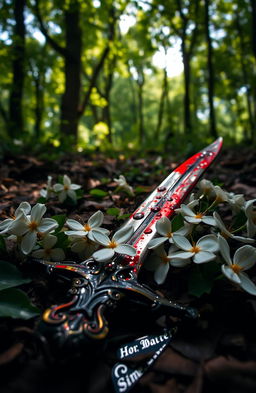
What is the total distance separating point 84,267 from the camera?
3.43 feet

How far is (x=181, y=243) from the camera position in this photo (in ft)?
3.62

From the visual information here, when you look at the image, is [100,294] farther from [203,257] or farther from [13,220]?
[13,220]

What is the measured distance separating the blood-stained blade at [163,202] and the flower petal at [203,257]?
0.72 feet

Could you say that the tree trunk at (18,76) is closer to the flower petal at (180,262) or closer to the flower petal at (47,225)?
the flower petal at (47,225)

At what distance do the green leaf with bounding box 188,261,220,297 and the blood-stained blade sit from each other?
215 mm

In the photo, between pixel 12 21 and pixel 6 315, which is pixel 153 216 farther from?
pixel 12 21

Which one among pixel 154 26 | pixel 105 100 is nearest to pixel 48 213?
pixel 154 26

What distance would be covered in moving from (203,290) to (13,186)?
6.99 feet

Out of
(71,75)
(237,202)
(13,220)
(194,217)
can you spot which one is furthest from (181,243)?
(71,75)

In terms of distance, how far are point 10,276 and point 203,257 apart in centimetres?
77

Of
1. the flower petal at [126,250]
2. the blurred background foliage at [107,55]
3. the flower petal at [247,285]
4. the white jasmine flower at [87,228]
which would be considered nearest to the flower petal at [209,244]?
the flower petal at [247,285]

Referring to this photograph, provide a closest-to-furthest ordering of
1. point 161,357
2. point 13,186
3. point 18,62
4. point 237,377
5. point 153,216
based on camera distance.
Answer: point 237,377
point 161,357
point 153,216
point 13,186
point 18,62

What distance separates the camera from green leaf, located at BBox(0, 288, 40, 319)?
94 cm

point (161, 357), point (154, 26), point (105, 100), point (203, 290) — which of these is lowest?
point (161, 357)
